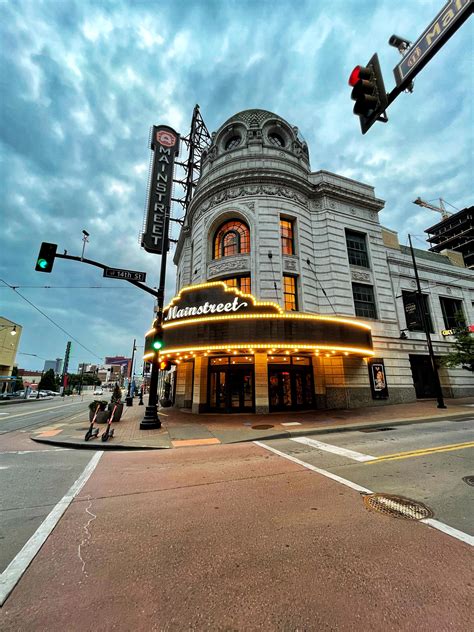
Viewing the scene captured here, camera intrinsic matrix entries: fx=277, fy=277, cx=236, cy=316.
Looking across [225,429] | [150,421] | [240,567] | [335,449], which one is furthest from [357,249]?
[240,567]

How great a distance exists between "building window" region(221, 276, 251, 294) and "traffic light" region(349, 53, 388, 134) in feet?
42.8

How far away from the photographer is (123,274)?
11.5 meters

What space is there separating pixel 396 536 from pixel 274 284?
14434 mm

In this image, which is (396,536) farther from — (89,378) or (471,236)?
(89,378)

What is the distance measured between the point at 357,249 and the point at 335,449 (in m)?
17.2

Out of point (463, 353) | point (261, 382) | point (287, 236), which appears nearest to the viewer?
point (261, 382)


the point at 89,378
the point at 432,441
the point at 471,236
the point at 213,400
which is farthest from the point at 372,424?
the point at 89,378

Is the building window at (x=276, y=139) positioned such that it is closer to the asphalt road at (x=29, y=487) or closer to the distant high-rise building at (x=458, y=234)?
the asphalt road at (x=29, y=487)

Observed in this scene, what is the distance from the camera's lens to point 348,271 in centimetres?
1986

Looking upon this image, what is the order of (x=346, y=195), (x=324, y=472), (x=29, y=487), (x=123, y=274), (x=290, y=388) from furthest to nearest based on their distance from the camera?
1. (x=346, y=195)
2. (x=290, y=388)
3. (x=123, y=274)
4. (x=324, y=472)
5. (x=29, y=487)

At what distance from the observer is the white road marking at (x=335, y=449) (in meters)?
6.99

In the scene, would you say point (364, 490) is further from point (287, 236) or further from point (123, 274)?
point (287, 236)

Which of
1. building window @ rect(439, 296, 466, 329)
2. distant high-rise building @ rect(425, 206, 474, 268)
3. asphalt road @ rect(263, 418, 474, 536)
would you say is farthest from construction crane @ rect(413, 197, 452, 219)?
asphalt road @ rect(263, 418, 474, 536)

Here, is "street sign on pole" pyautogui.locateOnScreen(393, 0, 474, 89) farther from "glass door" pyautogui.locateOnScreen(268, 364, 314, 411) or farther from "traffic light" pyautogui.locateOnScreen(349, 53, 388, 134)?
"glass door" pyautogui.locateOnScreen(268, 364, 314, 411)
